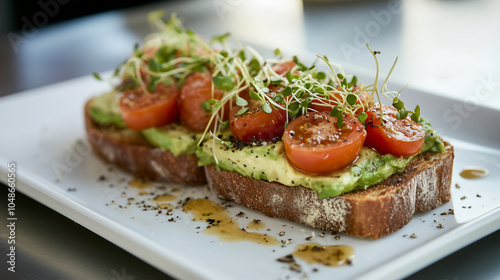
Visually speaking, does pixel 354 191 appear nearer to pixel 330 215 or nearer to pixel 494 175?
pixel 330 215

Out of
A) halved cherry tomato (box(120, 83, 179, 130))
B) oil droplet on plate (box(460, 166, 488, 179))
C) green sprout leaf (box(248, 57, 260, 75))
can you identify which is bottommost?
oil droplet on plate (box(460, 166, 488, 179))

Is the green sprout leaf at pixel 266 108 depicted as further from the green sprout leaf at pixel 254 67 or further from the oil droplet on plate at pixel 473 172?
the oil droplet on plate at pixel 473 172

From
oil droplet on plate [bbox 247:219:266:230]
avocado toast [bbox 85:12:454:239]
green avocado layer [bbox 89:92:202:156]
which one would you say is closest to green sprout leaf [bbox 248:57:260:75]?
avocado toast [bbox 85:12:454:239]

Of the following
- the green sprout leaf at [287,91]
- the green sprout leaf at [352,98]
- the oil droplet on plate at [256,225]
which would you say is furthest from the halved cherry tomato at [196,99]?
the green sprout leaf at [352,98]

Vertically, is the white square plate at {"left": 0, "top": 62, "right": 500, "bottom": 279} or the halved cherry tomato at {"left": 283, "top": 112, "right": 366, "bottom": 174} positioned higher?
the halved cherry tomato at {"left": 283, "top": 112, "right": 366, "bottom": 174}

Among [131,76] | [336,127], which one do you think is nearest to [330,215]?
[336,127]

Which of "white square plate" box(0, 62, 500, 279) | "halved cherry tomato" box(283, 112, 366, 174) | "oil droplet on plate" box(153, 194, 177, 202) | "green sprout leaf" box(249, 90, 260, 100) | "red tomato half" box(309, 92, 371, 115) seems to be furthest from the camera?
"oil droplet on plate" box(153, 194, 177, 202)

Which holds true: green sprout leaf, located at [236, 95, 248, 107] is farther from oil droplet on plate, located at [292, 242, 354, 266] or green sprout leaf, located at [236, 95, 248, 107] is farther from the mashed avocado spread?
oil droplet on plate, located at [292, 242, 354, 266]
